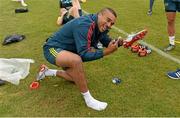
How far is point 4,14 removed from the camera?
1309 cm

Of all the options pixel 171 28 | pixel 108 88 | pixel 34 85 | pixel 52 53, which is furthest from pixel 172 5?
pixel 34 85

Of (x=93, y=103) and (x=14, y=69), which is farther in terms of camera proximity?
(x=14, y=69)

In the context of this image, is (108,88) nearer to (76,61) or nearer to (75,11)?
(76,61)

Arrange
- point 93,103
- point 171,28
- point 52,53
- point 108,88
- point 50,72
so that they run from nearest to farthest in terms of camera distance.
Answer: point 93,103, point 52,53, point 108,88, point 50,72, point 171,28

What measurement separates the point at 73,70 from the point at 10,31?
5475 millimetres

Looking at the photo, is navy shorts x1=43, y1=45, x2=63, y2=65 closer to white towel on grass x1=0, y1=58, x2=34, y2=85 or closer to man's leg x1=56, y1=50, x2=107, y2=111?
man's leg x1=56, y1=50, x2=107, y2=111

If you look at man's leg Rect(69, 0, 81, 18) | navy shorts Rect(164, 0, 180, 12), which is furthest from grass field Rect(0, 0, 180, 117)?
man's leg Rect(69, 0, 81, 18)

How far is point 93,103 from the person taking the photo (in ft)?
18.0

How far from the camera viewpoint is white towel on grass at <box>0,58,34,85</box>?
260 inches

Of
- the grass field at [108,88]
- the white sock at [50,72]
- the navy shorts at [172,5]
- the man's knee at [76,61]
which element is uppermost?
the man's knee at [76,61]

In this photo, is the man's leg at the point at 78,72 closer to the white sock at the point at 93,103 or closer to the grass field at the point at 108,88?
the white sock at the point at 93,103

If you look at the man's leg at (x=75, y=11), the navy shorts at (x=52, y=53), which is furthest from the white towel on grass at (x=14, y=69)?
the man's leg at (x=75, y=11)

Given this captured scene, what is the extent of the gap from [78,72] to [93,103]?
1.88 ft

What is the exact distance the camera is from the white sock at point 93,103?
17.9ft
